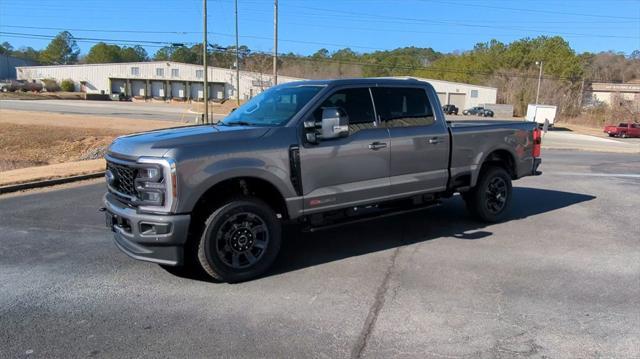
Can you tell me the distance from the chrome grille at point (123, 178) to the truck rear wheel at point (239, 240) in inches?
31.4

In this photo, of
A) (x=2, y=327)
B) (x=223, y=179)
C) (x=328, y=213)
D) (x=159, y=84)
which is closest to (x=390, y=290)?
(x=328, y=213)

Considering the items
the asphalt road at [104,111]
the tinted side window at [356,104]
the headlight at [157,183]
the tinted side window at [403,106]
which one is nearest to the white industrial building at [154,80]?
the asphalt road at [104,111]

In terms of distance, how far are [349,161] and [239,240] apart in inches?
59.6

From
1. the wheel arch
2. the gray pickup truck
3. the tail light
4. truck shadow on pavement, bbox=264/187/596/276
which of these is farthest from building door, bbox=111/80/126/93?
the gray pickup truck

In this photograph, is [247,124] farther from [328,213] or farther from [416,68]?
[416,68]

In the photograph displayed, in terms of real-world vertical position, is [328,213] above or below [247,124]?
below

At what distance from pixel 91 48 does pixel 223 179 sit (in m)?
179

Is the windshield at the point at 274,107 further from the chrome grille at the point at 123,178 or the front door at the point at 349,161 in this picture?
the chrome grille at the point at 123,178

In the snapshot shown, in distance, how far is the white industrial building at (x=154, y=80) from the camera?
108250 millimetres

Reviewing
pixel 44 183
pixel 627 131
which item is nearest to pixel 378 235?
pixel 44 183

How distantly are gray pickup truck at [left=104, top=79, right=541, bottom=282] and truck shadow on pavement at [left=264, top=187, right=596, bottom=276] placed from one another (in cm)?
46

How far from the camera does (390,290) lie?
4.92 m

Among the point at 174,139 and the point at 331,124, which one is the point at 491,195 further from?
the point at 174,139

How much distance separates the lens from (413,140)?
6336mm
